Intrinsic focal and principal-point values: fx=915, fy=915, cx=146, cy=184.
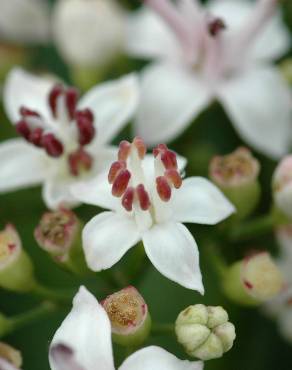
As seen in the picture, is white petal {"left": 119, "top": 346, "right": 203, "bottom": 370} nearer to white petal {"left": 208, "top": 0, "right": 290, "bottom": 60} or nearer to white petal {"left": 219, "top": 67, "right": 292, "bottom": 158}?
white petal {"left": 219, "top": 67, "right": 292, "bottom": 158}

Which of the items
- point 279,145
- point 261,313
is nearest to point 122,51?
point 279,145

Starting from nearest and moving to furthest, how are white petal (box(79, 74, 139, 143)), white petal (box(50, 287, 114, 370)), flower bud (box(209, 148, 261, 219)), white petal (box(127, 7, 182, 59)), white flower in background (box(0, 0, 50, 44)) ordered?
white petal (box(50, 287, 114, 370)) < flower bud (box(209, 148, 261, 219)) < white petal (box(79, 74, 139, 143)) < white petal (box(127, 7, 182, 59)) < white flower in background (box(0, 0, 50, 44))

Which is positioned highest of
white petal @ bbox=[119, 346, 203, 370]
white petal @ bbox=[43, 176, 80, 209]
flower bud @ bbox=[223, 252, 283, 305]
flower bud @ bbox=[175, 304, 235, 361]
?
white petal @ bbox=[43, 176, 80, 209]

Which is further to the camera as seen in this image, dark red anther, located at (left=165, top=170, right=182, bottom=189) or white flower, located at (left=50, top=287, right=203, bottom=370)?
dark red anther, located at (left=165, top=170, right=182, bottom=189)

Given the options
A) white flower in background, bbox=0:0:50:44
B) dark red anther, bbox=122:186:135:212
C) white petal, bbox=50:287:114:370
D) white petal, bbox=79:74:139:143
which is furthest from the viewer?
white flower in background, bbox=0:0:50:44

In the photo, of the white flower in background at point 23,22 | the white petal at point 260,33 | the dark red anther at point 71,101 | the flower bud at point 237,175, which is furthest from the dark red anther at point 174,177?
the white flower in background at point 23,22

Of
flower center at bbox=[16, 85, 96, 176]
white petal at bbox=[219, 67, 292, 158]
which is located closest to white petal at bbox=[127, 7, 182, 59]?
white petal at bbox=[219, 67, 292, 158]
